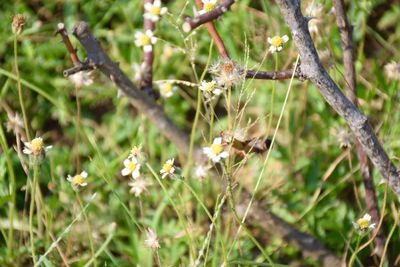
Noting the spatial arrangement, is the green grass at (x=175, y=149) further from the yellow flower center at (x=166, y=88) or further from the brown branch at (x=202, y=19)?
the brown branch at (x=202, y=19)

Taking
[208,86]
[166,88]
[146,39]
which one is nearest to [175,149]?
[166,88]

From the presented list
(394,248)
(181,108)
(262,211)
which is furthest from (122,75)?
(394,248)

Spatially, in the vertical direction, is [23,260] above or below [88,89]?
below

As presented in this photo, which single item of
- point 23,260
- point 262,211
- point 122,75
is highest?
point 122,75

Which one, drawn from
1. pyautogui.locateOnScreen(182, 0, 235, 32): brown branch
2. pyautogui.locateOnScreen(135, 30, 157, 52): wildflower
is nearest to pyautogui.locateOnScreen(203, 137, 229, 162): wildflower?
pyautogui.locateOnScreen(182, 0, 235, 32): brown branch

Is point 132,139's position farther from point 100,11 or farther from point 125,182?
point 100,11

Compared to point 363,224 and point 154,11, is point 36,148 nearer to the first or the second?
point 154,11

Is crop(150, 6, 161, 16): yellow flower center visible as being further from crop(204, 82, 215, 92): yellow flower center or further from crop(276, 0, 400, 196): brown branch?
crop(276, 0, 400, 196): brown branch
